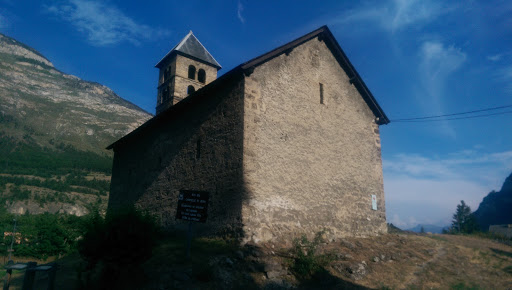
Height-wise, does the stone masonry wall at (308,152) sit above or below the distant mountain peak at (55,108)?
below

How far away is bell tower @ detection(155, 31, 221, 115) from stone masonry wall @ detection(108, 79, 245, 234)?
6736mm

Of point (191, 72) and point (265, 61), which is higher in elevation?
point (191, 72)

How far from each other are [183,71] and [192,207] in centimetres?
1696

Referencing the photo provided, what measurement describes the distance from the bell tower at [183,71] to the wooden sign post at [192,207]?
1467 centimetres

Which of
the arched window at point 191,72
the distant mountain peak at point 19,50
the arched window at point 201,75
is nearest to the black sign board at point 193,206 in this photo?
the arched window at point 191,72

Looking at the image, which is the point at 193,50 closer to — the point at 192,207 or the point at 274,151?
the point at 274,151

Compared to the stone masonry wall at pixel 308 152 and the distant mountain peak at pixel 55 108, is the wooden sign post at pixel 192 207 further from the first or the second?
the distant mountain peak at pixel 55 108

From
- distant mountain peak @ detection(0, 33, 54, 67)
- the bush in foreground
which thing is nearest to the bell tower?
the bush in foreground

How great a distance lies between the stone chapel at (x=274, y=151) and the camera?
37.7 feet

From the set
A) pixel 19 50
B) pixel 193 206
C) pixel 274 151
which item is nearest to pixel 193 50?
pixel 274 151

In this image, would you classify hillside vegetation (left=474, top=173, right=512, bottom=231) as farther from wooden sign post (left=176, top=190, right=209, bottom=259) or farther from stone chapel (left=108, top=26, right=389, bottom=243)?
wooden sign post (left=176, top=190, right=209, bottom=259)

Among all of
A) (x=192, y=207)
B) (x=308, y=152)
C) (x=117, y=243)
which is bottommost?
(x=117, y=243)

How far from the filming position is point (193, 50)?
25.7m

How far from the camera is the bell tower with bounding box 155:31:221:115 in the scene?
23.9 m
